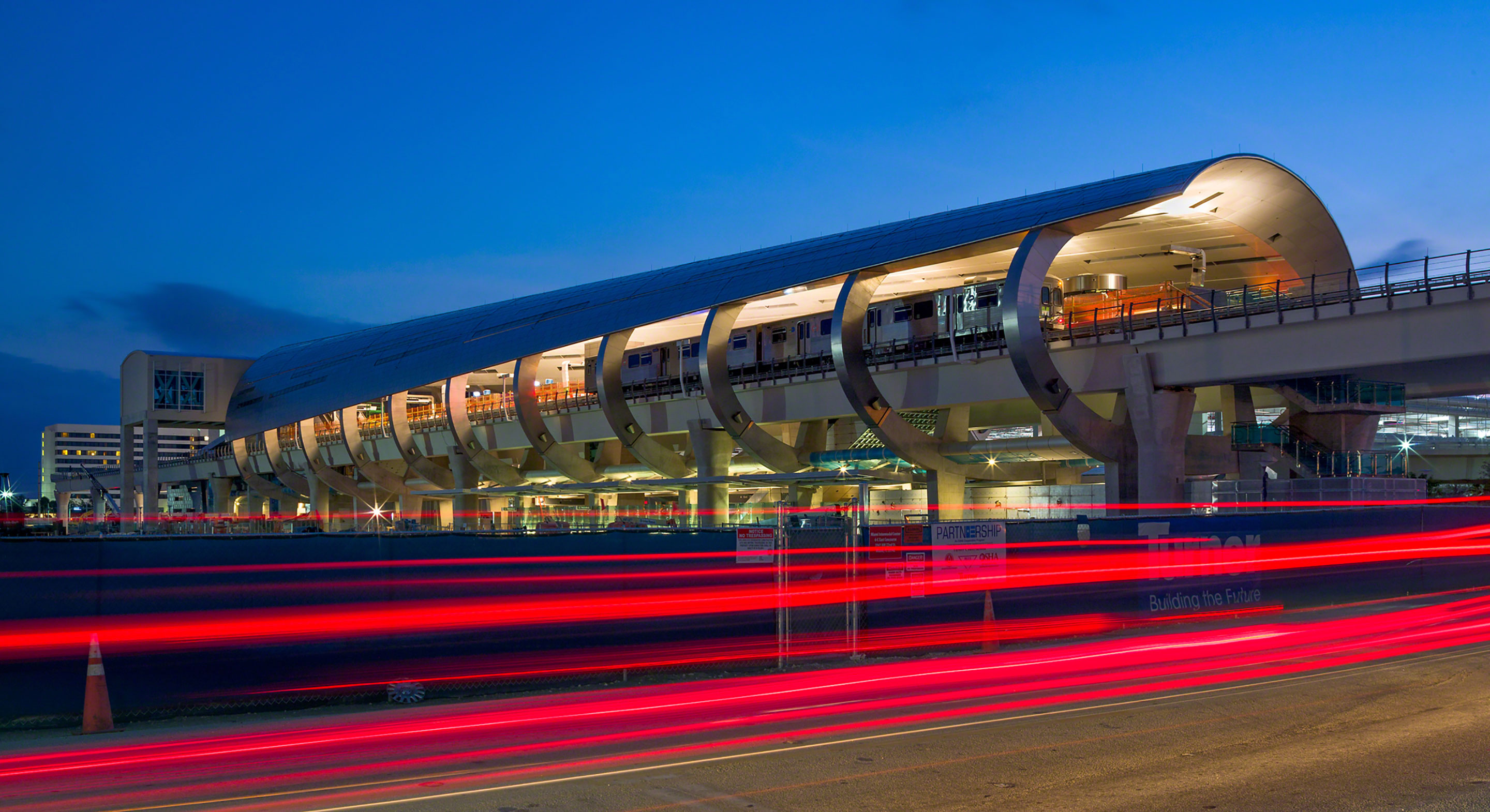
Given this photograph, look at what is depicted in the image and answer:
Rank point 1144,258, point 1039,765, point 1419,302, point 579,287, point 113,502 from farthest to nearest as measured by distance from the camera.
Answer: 1. point 113,502
2. point 579,287
3. point 1144,258
4. point 1419,302
5. point 1039,765

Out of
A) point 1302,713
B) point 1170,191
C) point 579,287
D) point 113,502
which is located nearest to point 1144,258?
point 1170,191

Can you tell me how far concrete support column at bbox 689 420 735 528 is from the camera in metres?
50.5

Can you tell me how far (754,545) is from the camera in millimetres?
15523

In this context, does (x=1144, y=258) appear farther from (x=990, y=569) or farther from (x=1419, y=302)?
(x=990, y=569)

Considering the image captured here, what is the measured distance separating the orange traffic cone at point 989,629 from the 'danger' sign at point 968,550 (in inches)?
22.9

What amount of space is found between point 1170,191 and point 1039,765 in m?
29.4

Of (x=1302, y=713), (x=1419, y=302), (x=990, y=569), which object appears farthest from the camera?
(x=1419, y=302)

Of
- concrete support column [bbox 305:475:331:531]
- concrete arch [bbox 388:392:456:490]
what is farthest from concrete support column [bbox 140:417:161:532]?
concrete support column [bbox 305:475:331:531]

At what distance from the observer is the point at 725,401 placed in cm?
4659

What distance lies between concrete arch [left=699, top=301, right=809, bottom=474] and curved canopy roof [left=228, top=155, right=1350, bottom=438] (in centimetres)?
87

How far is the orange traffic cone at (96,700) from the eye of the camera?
11.1 metres

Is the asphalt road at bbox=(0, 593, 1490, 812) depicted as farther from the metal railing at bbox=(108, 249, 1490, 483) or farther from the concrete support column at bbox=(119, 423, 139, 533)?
the concrete support column at bbox=(119, 423, 139, 533)

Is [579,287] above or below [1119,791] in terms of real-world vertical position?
above

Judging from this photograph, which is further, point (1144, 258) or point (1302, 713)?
point (1144, 258)
